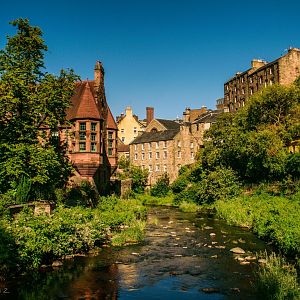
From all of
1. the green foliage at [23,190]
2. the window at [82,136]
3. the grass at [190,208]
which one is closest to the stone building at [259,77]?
the grass at [190,208]

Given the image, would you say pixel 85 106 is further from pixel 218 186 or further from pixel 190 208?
pixel 218 186

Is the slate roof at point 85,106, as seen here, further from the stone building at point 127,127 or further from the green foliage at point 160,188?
the stone building at point 127,127

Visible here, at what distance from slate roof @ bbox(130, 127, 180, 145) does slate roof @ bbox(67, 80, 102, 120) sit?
124ft

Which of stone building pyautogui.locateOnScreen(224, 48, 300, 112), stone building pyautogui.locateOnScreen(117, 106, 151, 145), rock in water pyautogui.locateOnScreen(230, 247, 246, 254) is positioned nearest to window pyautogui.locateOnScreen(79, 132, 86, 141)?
rock in water pyautogui.locateOnScreen(230, 247, 246, 254)

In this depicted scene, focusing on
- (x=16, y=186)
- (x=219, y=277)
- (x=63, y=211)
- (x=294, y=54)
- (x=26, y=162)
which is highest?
(x=294, y=54)

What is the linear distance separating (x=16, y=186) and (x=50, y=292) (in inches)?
433

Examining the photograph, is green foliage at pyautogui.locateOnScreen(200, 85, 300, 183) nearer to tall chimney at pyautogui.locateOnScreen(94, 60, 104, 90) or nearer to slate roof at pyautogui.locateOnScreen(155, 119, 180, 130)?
tall chimney at pyautogui.locateOnScreen(94, 60, 104, 90)

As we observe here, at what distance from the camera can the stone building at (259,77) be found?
66375mm

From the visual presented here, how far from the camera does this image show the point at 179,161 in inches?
2901

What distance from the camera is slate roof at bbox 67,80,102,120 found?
35.7 metres

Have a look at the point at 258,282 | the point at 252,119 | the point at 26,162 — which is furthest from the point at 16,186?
the point at 252,119

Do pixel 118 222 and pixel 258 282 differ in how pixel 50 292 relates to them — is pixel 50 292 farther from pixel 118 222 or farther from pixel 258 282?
pixel 118 222

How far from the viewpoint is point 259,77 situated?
2884 inches

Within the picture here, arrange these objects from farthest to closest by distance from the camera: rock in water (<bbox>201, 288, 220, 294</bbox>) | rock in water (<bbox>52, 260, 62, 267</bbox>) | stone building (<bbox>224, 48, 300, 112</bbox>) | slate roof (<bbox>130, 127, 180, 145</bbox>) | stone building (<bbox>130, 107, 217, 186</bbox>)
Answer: slate roof (<bbox>130, 127, 180, 145</bbox>), stone building (<bbox>130, 107, 217, 186</bbox>), stone building (<bbox>224, 48, 300, 112</bbox>), rock in water (<bbox>52, 260, 62, 267</bbox>), rock in water (<bbox>201, 288, 220, 294</bbox>)
